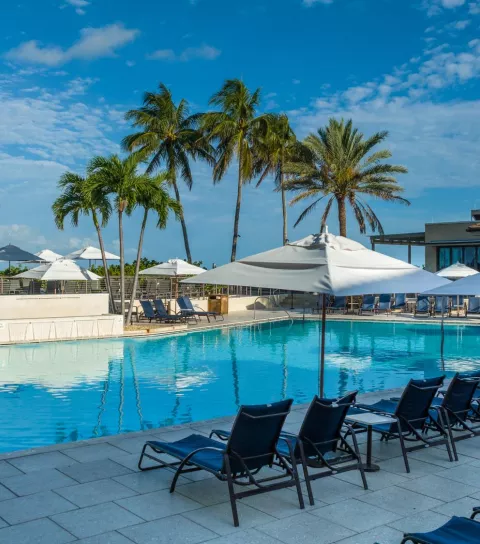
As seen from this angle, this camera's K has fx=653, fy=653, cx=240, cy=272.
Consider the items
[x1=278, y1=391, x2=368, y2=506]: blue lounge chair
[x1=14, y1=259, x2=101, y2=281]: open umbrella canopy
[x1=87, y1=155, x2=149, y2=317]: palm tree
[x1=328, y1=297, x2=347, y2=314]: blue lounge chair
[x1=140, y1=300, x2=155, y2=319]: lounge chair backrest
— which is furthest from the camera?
[x1=328, y1=297, x2=347, y2=314]: blue lounge chair

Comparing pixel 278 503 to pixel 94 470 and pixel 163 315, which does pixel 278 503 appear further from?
pixel 163 315

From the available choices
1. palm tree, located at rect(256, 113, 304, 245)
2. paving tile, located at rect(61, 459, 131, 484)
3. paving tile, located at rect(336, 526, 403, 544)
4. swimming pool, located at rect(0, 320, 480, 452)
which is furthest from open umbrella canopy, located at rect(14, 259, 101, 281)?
paving tile, located at rect(336, 526, 403, 544)

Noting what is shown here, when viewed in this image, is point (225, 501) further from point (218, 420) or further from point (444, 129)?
point (444, 129)

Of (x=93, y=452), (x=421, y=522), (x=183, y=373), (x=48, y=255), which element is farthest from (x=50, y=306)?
(x=421, y=522)

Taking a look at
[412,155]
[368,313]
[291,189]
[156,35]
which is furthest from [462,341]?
[156,35]

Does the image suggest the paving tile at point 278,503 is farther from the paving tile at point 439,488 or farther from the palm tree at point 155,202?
the palm tree at point 155,202

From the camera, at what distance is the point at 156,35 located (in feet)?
100

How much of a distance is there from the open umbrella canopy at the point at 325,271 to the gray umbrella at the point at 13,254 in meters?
19.7

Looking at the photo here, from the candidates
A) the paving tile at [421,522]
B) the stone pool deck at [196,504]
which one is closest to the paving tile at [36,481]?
the stone pool deck at [196,504]

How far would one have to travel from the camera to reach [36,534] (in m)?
4.52

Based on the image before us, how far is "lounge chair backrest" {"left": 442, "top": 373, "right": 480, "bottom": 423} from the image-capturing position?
23.4 feet

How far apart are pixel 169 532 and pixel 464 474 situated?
119 inches

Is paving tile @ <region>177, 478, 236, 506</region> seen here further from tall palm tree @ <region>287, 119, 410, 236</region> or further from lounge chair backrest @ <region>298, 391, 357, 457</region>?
tall palm tree @ <region>287, 119, 410, 236</region>

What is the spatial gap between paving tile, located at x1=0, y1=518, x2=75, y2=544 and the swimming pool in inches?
161
